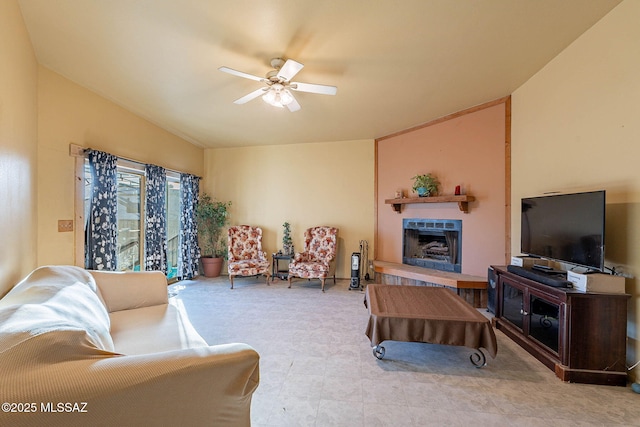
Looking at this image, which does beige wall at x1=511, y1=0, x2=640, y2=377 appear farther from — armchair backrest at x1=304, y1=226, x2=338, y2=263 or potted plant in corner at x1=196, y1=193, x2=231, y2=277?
potted plant in corner at x1=196, y1=193, x2=231, y2=277

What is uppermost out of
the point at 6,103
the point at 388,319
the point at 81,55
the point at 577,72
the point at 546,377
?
the point at 81,55

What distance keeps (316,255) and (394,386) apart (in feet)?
9.99

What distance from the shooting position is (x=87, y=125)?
9.55 ft

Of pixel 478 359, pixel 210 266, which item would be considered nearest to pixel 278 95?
pixel 478 359

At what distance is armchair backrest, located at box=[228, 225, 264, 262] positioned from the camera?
484cm

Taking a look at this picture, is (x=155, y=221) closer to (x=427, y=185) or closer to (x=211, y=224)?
(x=211, y=224)

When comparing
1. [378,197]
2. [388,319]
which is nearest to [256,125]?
[378,197]

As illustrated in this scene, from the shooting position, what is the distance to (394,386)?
183cm

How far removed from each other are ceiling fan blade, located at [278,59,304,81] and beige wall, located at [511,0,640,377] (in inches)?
94.7

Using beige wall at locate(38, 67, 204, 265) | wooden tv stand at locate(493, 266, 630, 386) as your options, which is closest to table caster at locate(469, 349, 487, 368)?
wooden tv stand at locate(493, 266, 630, 386)

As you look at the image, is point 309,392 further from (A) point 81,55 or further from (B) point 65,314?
(A) point 81,55

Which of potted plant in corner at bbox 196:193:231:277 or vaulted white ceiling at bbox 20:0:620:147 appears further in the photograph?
potted plant in corner at bbox 196:193:231:277

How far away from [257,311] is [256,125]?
2.79 metres

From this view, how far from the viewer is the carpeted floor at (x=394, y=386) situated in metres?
1.55
